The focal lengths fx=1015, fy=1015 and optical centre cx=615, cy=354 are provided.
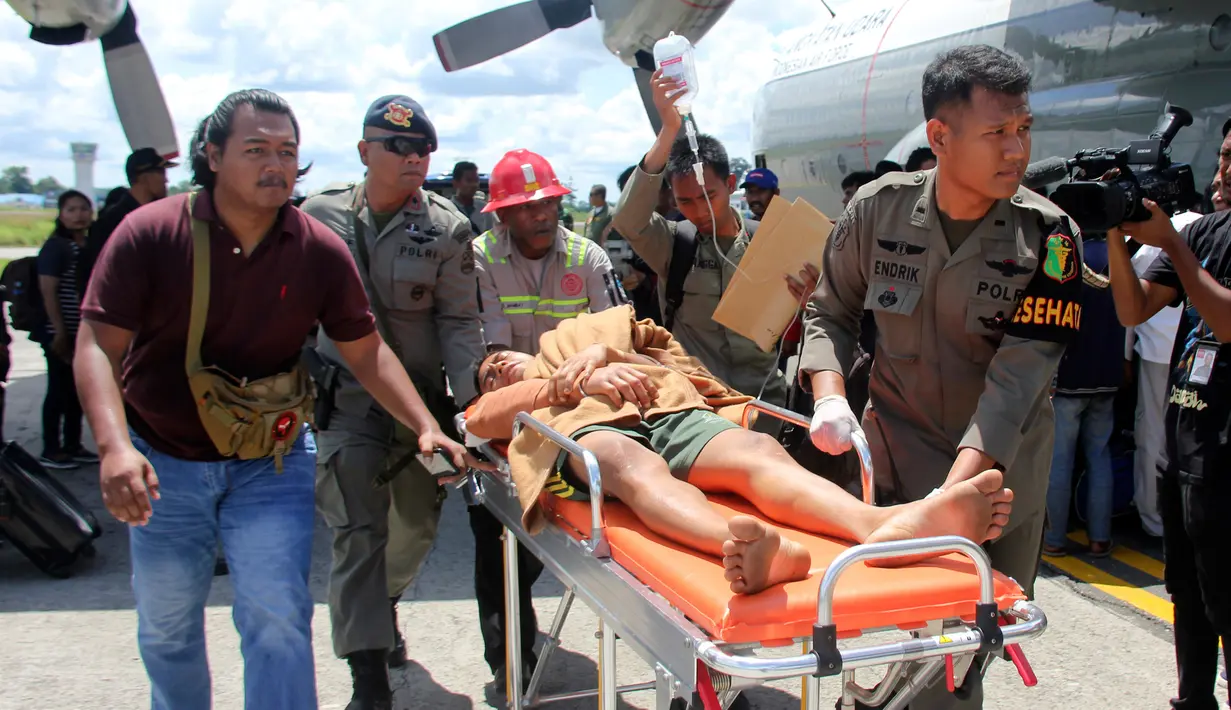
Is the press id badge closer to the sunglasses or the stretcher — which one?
the stretcher

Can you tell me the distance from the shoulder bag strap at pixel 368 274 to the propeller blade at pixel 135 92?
6.59 m

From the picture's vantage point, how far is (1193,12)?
7098 mm

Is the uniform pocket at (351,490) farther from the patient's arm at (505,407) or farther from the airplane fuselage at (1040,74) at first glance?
the airplane fuselage at (1040,74)

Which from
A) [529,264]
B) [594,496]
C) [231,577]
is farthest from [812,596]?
[529,264]

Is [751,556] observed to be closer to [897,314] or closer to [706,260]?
[897,314]

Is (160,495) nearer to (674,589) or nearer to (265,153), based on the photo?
(265,153)

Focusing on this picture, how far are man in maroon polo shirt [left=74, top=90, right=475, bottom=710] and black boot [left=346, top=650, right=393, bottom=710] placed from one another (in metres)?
0.72

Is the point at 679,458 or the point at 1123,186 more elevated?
the point at 1123,186

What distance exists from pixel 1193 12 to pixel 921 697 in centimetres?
636

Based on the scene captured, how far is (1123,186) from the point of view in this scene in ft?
8.80

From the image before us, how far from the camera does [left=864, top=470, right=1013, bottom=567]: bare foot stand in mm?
2250

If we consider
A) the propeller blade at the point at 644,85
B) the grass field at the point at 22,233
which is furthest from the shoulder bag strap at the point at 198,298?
the grass field at the point at 22,233

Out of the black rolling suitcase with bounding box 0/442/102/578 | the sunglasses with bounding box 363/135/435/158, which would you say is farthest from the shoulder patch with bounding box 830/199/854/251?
the black rolling suitcase with bounding box 0/442/102/578

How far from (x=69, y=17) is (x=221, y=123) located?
23.0 feet
